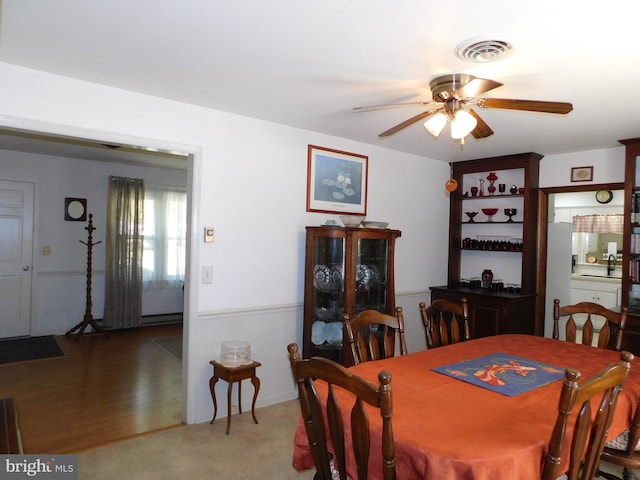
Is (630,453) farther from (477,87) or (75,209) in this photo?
(75,209)

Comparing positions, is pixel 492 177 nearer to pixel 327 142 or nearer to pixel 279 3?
pixel 327 142

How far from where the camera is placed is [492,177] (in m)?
4.80

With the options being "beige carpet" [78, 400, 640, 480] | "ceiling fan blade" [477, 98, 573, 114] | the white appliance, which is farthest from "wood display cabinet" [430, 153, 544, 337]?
"ceiling fan blade" [477, 98, 573, 114]

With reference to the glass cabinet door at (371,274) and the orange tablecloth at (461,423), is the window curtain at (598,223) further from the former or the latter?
the orange tablecloth at (461,423)

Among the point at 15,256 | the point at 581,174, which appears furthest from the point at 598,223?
the point at 15,256

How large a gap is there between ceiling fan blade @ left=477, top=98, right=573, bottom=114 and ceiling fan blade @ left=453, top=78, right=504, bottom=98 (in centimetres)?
6

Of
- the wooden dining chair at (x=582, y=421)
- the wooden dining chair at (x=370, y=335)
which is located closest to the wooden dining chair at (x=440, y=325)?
the wooden dining chair at (x=370, y=335)

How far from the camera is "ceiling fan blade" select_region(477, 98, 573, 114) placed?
201 centimetres

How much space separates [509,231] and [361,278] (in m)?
2.09

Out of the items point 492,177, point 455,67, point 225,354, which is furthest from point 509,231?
point 225,354

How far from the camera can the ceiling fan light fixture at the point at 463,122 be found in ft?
7.36

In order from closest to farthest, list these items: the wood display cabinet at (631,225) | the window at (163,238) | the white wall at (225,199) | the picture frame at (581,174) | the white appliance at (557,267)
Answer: the white wall at (225,199), the wood display cabinet at (631,225), the picture frame at (581,174), the white appliance at (557,267), the window at (163,238)

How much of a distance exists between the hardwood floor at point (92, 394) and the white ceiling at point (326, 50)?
232 centimetres

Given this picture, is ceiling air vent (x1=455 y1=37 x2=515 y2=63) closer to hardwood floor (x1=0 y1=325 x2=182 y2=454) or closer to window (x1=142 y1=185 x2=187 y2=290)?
hardwood floor (x1=0 y1=325 x2=182 y2=454)
